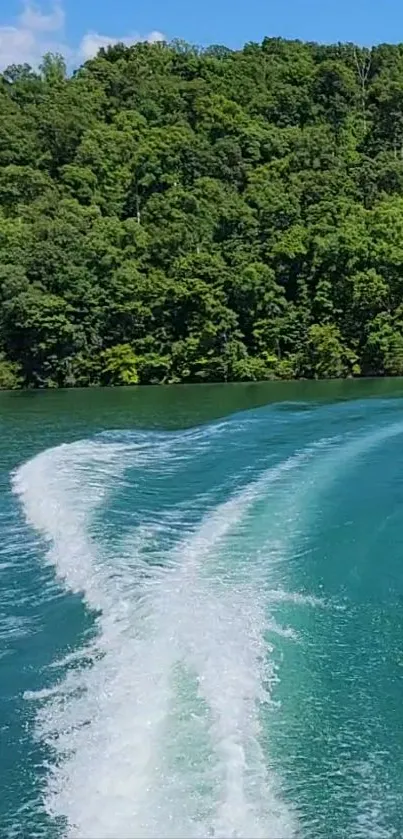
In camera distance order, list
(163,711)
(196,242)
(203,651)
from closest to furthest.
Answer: (163,711), (203,651), (196,242)

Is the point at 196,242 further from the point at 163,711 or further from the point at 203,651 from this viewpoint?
the point at 163,711

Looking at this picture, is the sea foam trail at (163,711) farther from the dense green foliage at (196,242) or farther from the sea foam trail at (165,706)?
the dense green foliage at (196,242)

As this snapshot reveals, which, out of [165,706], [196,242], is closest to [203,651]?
[165,706]

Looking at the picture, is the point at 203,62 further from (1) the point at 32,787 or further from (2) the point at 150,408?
(1) the point at 32,787

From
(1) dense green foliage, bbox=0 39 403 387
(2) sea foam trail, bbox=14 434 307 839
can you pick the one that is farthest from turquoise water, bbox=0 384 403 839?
(1) dense green foliage, bbox=0 39 403 387

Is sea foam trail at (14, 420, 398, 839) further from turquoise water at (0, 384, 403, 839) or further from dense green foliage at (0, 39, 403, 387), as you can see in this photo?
dense green foliage at (0, 39, 403, 387)

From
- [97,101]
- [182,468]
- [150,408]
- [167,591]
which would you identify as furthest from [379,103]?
[167,591]

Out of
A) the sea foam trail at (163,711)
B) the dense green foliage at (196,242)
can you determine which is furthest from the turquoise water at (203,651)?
the dense green foliage at (196,242)
